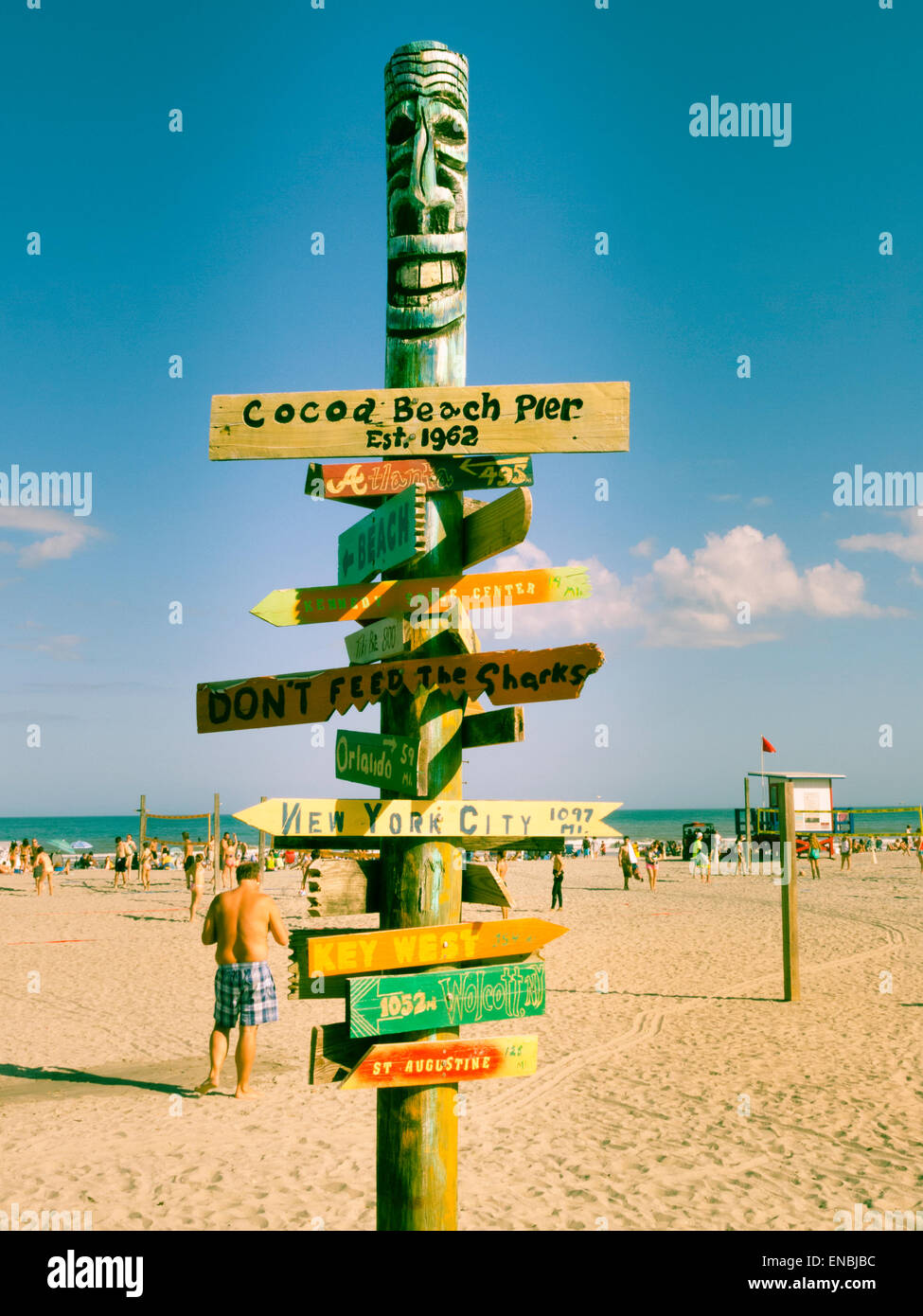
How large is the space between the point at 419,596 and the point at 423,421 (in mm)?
578

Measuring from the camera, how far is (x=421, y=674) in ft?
9.84

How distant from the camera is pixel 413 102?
330 cm

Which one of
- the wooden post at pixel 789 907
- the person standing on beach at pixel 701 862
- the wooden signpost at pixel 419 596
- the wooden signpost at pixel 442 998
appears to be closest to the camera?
the wooden signpost at pixel 442 998

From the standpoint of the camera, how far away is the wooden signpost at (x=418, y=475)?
318 centimetres

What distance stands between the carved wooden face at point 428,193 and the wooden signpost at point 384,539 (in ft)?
2.18

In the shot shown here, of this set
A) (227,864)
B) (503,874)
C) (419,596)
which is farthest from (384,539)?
(503,874)

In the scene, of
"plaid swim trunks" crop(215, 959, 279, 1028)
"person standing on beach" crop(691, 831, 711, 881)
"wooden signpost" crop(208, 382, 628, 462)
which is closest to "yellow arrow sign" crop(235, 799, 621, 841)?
"wooden signpost" crop(208, 382, 628, 462)

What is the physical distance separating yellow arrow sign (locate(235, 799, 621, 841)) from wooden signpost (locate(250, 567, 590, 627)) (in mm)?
636

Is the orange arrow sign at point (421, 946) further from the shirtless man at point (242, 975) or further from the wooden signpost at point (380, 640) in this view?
the shirtless man at point (242, 975)

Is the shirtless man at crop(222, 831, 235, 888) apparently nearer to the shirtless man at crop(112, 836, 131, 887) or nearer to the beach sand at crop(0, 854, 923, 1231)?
the shirtless man at crop(112, 836, 131, 887)

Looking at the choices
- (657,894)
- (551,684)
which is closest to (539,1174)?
(551,684)
